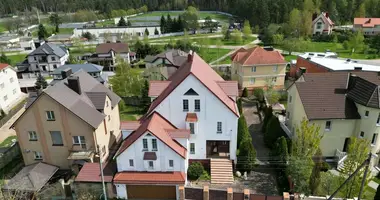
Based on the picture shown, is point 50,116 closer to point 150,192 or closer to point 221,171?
point 150,192

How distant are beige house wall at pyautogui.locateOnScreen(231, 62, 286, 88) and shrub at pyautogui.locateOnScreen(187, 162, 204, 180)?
97.2 feet

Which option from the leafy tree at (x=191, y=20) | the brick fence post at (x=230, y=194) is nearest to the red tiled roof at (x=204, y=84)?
the brick fence post at (x=230, y=194)

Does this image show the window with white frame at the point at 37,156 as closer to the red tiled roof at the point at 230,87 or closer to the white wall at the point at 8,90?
the red tiled roof at the point at 230,87

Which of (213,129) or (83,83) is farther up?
(83,83)

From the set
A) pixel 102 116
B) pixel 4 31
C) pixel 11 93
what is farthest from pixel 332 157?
pixel 4 31

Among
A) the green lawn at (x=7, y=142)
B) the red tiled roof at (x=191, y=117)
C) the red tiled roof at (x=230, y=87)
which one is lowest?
the green lawn at (x=7, y=142)

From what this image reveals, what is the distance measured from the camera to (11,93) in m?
57.0

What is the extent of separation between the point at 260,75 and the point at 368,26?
77809mm

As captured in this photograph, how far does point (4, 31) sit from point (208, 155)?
17253 centimetres

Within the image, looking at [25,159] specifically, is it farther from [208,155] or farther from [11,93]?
[11,93]

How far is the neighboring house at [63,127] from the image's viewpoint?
1155 inches

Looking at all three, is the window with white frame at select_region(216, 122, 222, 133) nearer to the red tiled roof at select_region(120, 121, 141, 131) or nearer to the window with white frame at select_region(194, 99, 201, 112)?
the window with white frame at select_region(194, 99, 201, 112)

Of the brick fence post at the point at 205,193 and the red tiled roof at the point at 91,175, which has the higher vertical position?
the red tiled roof at the point at 91,175

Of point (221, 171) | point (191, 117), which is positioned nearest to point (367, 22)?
point (221, 171)
